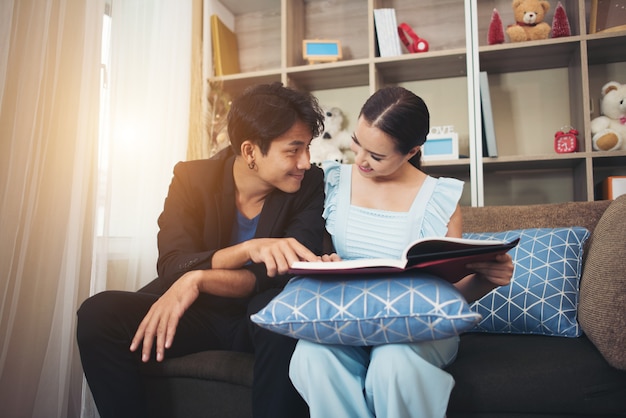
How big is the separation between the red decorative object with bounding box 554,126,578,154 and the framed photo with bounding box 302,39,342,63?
1.08 m

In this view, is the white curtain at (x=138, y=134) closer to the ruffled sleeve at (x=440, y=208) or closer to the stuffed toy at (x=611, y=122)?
the ruffled sleeve at (x=440, y=208)

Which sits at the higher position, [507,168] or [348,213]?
[507,168]

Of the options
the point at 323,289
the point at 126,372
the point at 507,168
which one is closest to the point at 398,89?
the point at 323,289

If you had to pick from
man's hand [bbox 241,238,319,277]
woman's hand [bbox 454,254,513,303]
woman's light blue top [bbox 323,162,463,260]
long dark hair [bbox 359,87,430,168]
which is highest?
long dark hair [bbox 359,87,430,168]

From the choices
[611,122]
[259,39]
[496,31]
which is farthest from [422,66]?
[259,39]

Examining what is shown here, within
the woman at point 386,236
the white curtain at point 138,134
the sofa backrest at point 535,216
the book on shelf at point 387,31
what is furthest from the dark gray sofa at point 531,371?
the book on shelf at point 387,31

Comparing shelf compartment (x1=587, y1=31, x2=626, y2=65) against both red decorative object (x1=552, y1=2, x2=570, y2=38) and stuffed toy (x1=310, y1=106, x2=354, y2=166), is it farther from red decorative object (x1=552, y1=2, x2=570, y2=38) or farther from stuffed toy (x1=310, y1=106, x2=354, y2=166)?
stuffed toy (x1=310, y1=106, x2=354, y2=166)

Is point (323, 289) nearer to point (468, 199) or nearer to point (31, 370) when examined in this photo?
point (31, 370)

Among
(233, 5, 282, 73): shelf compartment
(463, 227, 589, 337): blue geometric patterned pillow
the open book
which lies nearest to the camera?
the open book

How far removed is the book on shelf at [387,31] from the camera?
7.75ft

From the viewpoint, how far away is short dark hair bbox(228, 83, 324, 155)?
4.30 ft

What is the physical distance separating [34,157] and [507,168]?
1967 millimetres

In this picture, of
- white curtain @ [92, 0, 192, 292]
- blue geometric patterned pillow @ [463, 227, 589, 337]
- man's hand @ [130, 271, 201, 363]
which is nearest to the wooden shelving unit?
white curtain @ [92, 0, 192, 292]

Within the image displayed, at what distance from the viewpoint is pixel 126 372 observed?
108 cm
